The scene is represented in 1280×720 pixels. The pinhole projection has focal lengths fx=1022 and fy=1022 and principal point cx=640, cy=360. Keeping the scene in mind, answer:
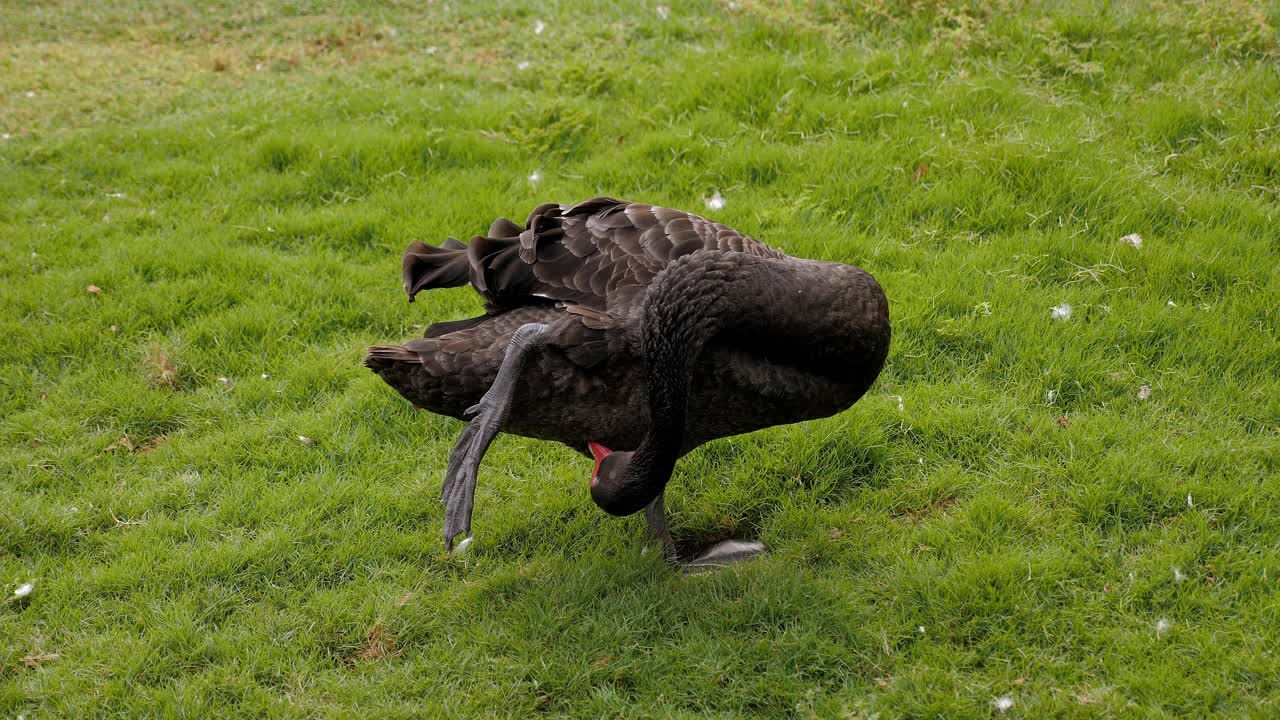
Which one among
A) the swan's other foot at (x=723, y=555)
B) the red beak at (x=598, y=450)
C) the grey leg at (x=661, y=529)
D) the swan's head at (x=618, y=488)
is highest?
the swan's head at (x=618, y=488)

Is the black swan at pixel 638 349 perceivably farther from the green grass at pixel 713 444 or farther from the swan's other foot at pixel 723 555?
the green grass at pixel 713 444

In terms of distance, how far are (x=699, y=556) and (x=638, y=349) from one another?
A: 3.59 ft

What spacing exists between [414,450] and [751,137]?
3224 mm

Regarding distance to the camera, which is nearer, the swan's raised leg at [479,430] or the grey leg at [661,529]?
the swan's raised leg at [479,430]

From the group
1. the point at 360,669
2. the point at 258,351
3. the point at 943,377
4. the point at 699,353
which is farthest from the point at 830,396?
the point at 258,351

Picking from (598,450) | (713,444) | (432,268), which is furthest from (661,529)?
(432,268)

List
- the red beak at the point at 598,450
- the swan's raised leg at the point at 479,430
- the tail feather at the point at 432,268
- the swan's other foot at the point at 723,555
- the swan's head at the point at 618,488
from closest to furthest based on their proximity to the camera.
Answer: the swan's head at the point at 618,488 < the swan's raised leg at the point at 479,430 < the red beak at the point at 598,450 < the swan's other foot at the point at 723,555 < the tail feather at the point at 432,268

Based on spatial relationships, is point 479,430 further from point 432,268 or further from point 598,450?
point 432,268

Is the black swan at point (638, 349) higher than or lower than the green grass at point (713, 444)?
higher

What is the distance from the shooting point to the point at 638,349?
3.85 metres

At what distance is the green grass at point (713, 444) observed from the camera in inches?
150

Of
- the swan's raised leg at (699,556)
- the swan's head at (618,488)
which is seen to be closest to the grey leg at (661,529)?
the swan's raised leg at (699,556)

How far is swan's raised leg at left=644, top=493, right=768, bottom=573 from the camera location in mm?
4309

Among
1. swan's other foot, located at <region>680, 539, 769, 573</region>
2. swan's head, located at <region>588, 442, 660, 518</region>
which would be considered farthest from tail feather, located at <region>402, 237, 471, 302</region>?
swan's other foot, located at <region>680, 539, 769, 573</region>
